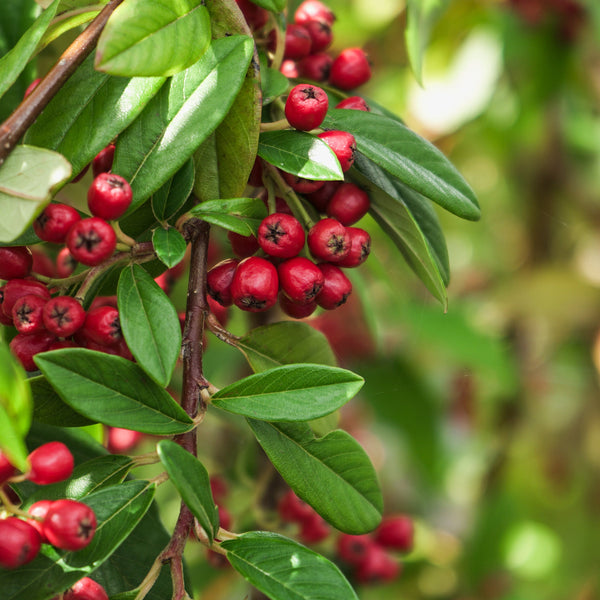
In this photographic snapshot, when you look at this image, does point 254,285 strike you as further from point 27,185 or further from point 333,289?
point 27,185

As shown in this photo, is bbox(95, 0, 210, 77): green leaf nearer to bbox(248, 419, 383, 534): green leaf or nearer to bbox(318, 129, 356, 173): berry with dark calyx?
bbox(318, 129, 356, 173): berry with dark calyx

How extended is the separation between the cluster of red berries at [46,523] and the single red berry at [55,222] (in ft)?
0.63

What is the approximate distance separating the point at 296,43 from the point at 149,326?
0.42 meters

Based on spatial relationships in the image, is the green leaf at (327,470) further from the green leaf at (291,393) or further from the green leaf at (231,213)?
the green leaf at (231,213)

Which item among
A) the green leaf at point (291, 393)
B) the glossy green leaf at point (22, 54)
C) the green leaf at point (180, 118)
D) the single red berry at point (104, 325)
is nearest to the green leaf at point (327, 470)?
the green leaf at point (291, 393)

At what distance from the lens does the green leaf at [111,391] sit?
0.60 m

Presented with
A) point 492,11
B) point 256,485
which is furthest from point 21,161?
point 492,11

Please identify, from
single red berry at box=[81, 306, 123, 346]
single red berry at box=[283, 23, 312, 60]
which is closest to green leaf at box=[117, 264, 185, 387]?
single red berry at box=[81, 306, 123, 346]

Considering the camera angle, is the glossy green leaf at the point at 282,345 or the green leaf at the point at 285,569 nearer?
the green leaf at the point at 285,569

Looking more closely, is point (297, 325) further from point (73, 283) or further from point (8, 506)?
point (8, 506)

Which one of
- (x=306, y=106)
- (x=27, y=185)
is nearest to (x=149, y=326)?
(x=27, y=185)

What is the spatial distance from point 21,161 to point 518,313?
181 cm

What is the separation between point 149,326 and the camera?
0.65m

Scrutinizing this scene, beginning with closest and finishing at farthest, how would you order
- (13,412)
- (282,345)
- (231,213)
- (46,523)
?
1. (13,412)
2. (46,523)
3. (231,213)
4. (282,345)
